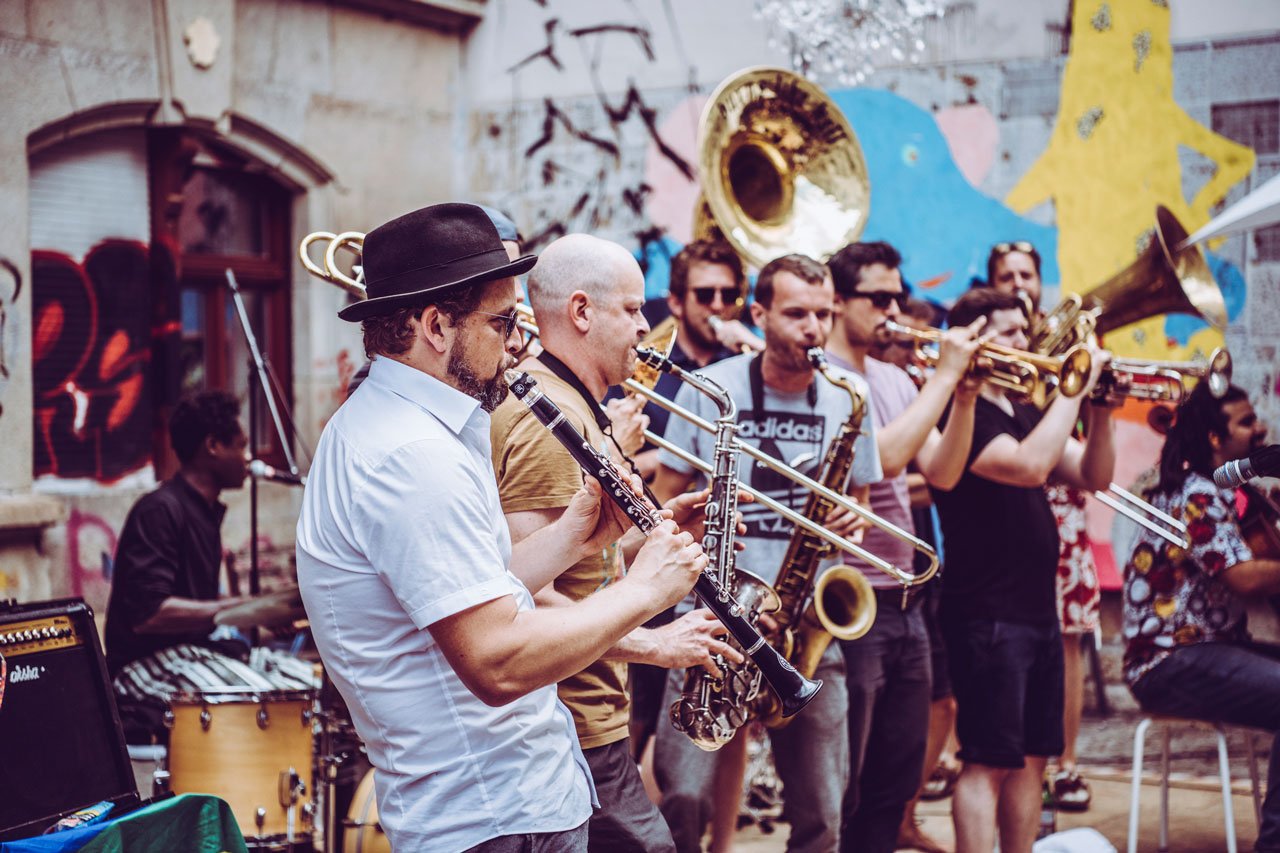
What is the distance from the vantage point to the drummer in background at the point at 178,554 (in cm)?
463

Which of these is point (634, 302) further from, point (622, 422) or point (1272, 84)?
point (1272, 84)

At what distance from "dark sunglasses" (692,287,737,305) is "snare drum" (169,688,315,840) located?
2.19 meters

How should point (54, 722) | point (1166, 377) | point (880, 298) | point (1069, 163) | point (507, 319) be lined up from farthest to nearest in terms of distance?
point (1069, 163)
point (1166, 377)
point (880, 298)
point (54, 722)
point (507, 319)

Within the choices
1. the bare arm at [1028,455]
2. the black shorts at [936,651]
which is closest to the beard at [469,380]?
the bare arm at [1028,455]

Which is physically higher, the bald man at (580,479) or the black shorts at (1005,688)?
the bald man at (580,479)

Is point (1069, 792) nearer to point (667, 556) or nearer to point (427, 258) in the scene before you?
point (667, 556)

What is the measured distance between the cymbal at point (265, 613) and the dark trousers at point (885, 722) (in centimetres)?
182

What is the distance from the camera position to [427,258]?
2.40m

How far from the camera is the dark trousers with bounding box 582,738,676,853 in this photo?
10.1 ft

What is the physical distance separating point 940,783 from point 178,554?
3591mm

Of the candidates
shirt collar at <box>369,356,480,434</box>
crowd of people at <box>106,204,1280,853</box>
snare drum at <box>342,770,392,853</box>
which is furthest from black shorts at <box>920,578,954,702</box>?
shirt collar at <box>369,356,480,434</box>

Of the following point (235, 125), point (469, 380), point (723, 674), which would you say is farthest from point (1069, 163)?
point (469, 380)

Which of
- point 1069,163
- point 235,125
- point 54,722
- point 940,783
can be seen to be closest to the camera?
point 54,722

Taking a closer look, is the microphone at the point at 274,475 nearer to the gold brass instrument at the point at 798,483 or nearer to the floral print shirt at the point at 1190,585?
the gold brass instrument at the point at 798,483
